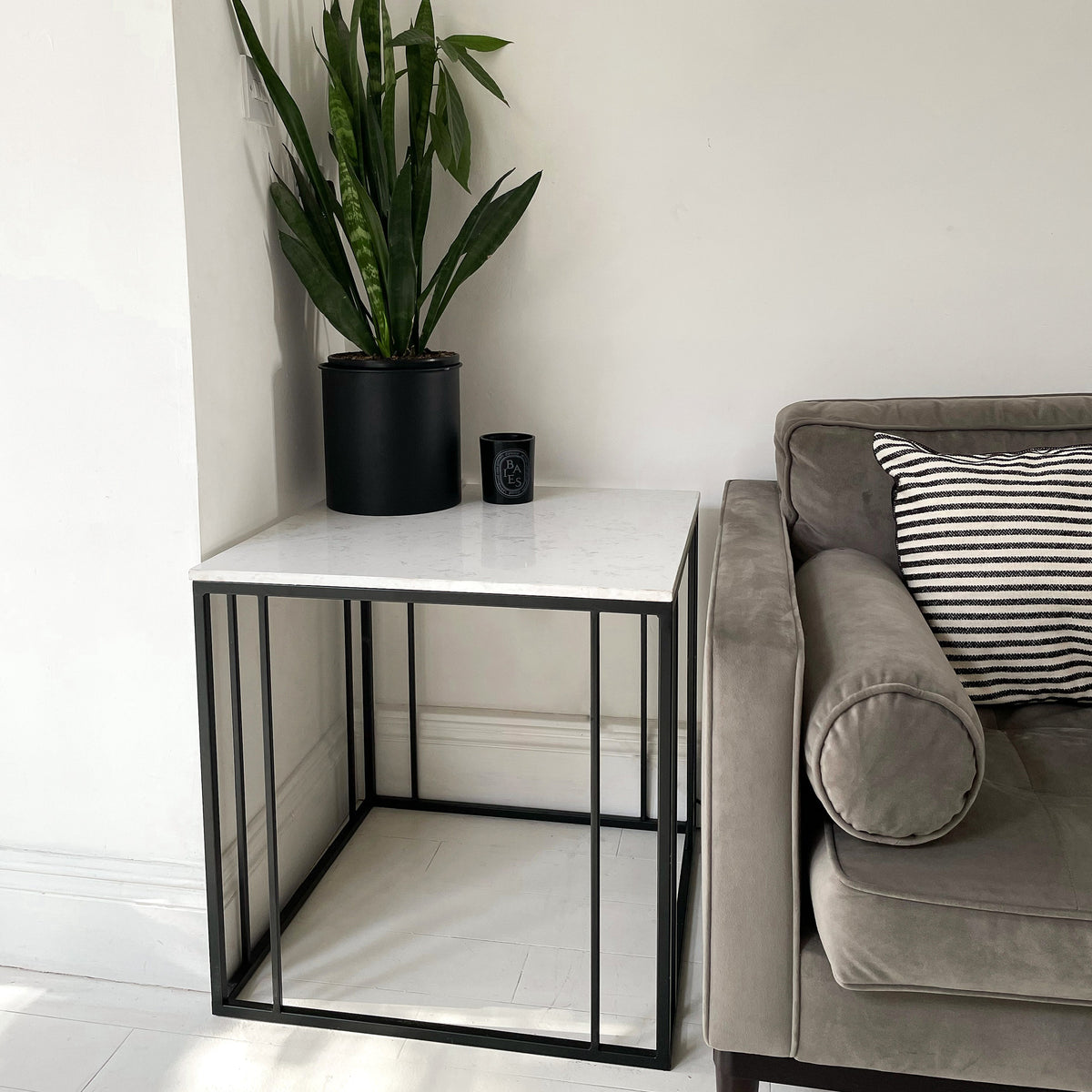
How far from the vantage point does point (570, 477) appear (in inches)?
83.4

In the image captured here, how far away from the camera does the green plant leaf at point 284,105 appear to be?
61.4 inches

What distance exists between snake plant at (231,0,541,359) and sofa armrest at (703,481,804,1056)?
798mm

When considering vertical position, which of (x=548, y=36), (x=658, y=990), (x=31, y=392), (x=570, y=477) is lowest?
(x=658, y=990)

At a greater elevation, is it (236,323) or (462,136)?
(462,136)

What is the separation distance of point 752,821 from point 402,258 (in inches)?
40.4

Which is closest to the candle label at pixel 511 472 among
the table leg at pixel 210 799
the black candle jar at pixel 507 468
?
the black candle jar at pixel 507 468

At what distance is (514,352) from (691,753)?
85cm

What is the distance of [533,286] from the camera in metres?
2.05

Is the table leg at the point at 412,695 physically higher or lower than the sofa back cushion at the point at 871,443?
lower

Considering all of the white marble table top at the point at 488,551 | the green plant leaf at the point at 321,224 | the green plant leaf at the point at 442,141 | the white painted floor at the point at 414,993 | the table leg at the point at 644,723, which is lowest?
the white painted floor at the point at 414,993

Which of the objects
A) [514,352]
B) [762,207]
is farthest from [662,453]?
[762,207]

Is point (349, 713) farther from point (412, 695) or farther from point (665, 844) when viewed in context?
point (665, 844)

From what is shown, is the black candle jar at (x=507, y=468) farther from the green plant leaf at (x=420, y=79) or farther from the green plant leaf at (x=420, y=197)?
the green plant leaf at (x=420, y=79)

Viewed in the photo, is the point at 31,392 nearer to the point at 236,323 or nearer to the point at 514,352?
the point at 236,323
